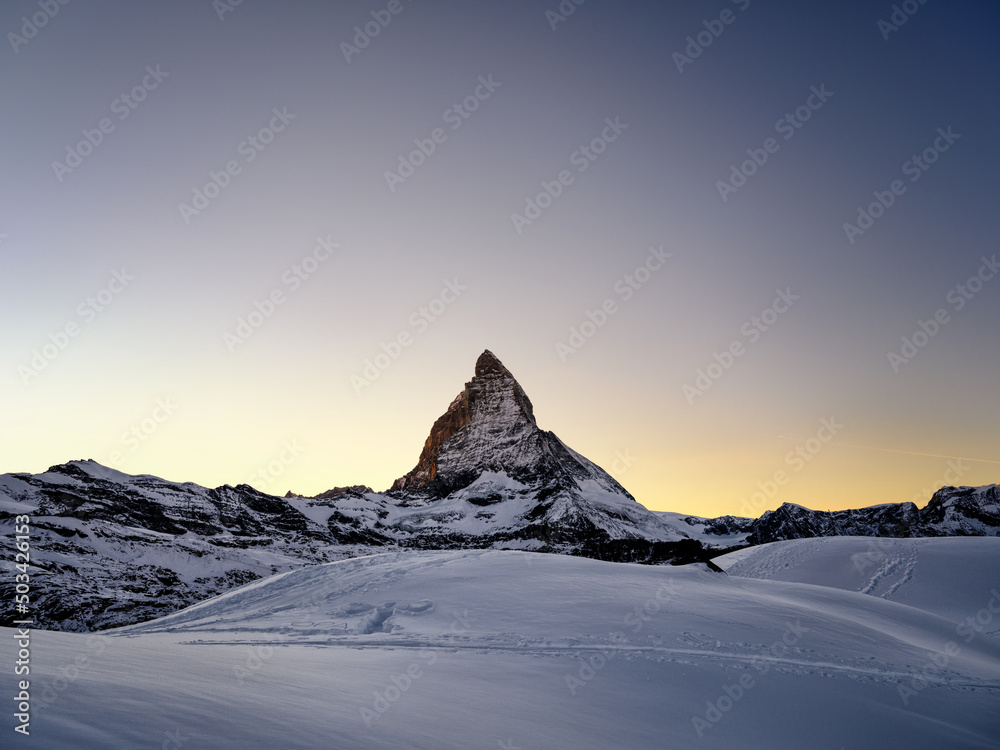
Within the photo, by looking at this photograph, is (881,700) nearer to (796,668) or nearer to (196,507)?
(796,668)

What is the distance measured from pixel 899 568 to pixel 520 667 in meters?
41.6

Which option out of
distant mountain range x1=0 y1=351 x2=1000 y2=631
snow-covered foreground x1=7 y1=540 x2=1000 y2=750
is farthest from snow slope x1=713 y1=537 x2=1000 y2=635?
snow-covered foreground x1=7 y1=540 x2=1000 y2=750

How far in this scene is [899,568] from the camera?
4103cm

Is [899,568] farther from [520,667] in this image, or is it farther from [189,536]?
[189,536]

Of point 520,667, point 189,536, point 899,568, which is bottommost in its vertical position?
point 189,536

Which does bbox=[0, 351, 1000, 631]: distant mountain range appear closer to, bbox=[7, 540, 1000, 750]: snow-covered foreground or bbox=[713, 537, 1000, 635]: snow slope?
bbox=[713, 537, 1000, 635]: snow slope

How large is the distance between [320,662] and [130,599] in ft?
195

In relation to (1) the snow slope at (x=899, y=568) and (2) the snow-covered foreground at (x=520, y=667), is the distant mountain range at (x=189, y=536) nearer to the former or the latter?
(1) the snow slope at (x=899, y=568)

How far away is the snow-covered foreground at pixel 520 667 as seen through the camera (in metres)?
6.50

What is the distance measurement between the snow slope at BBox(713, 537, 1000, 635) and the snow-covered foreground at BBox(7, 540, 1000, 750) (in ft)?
57.6

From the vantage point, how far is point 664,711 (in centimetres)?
1012

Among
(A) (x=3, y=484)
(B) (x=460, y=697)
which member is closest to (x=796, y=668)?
(B) (x=460, y=697)

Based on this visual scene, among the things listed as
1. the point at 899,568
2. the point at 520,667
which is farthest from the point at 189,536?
the point at 520,667

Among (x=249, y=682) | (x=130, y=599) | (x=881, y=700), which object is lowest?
(x=130, y=599)
